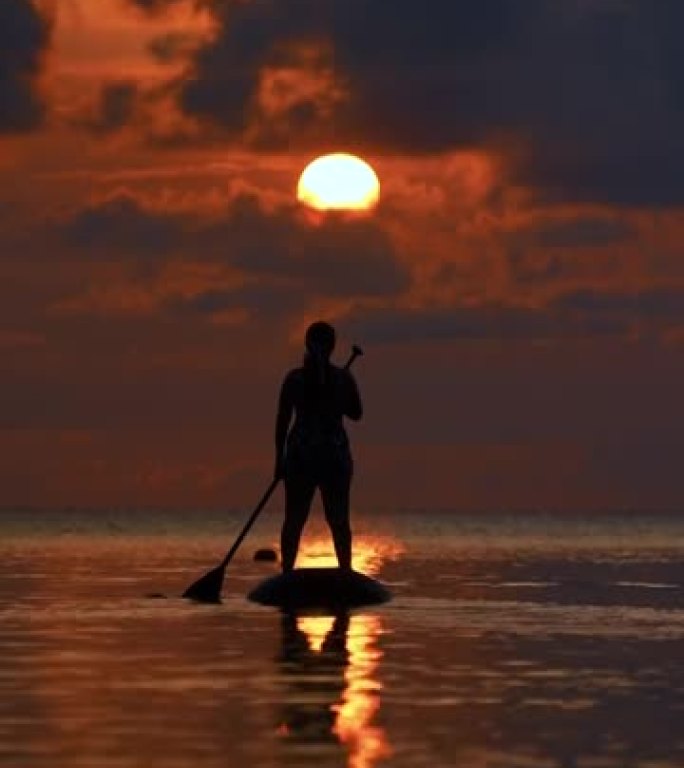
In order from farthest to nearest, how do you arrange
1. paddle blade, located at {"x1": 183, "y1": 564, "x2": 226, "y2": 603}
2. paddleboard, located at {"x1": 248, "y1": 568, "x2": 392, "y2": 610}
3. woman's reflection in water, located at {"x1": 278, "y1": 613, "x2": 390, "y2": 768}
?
paddle blade, located at {"x1": 183, "y1": 564, "x2": 226, "y2": 603} < paddleboard, located at {"x1": 248, "y1": 568, "x2": 392, "y2": 610} < woman's reflection in water, located at {"x1": 278, "y1": 613, "x2": 390, "y2": 768}

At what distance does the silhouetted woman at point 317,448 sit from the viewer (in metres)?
26.1

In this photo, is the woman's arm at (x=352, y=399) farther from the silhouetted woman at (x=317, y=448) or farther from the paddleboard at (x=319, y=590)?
the paddleboard at (x=319, y=590)

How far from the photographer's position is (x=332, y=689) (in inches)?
637

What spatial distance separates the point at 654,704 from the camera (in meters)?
15.4

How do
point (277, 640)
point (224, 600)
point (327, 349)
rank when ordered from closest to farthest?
point (277, 640) → point (327, 349) → point (224, 600)

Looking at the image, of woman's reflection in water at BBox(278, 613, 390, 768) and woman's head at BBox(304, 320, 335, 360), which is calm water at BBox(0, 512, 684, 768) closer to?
woman's reflection in water at BBox(278, 613, 390, 768)

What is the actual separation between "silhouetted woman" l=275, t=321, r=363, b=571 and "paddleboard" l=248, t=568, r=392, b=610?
1.06 feet

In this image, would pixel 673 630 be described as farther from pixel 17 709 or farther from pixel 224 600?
pixel 17 709

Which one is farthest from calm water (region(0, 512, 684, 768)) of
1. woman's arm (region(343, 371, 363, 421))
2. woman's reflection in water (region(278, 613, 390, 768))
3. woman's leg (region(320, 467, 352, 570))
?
woman's arm (region(343, 371, 363, 421))

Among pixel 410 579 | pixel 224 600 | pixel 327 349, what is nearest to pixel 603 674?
pixel 327 349

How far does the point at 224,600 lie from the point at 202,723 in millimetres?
13888

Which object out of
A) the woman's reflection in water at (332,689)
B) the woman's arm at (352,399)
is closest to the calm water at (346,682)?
the woman's reflection in water at (332,689)

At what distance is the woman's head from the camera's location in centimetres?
2578

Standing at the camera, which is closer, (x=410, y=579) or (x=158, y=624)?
(x=158, y=624)
